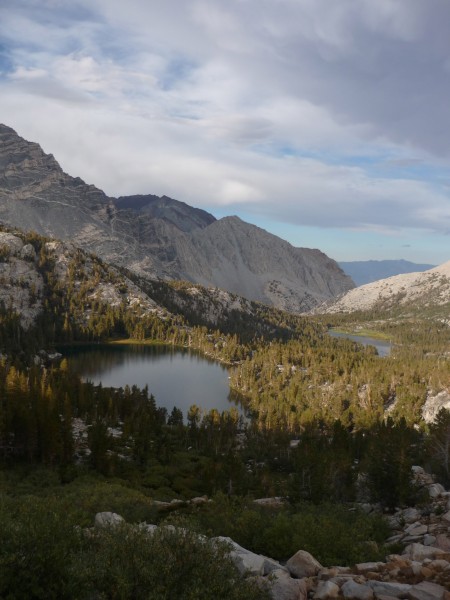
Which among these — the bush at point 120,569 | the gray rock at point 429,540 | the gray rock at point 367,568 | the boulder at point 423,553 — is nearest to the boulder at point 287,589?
the bush at point 120,569

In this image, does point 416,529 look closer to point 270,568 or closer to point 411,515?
point 411,515

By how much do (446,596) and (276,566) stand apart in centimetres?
802

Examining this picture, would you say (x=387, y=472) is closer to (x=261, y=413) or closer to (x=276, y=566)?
(x=276, y=566)

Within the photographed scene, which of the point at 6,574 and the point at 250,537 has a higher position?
the point at 6,574

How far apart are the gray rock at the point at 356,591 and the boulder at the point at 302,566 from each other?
3005 mm

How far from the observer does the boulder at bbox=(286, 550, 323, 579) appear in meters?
21.0

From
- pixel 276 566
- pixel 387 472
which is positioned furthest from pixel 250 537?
pixel 387 472

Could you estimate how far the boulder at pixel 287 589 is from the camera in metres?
17.5

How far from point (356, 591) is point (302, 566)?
412cm

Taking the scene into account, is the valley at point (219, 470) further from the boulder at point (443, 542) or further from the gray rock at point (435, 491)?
the gray rock at point (435, 491)

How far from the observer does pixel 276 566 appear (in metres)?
21.6

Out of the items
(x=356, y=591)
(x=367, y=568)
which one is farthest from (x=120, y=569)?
(x=367, y=568)

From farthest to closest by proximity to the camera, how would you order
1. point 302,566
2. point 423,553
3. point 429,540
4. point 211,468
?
point 211,468
point 429,540
point 423,553
point 302,566

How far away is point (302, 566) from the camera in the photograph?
21.2 meters
